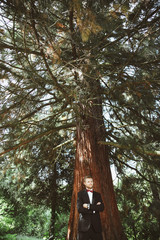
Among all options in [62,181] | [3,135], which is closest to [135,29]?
[3,135]

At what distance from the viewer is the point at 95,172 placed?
A: 334cm

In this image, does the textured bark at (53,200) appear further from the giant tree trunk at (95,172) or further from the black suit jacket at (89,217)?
the black suit jacket at (89,217)

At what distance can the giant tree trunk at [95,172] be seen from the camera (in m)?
2.94

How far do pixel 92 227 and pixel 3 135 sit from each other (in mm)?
2433

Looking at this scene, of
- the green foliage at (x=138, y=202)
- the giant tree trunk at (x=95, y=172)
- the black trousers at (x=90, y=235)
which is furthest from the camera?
the green foliage at (x=138, y=202)

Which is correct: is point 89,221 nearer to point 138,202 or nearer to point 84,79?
point 84,79

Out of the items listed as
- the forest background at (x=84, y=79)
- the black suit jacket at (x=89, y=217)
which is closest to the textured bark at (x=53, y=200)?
the forest background at (x=84, y=79)

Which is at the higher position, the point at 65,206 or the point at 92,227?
the point at 65,206

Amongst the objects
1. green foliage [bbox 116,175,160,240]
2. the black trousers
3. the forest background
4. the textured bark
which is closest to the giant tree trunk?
the forest background

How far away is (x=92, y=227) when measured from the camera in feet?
8.03

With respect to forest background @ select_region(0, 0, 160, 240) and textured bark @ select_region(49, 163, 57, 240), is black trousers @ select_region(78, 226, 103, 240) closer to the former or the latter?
forest background @ select_region(0, 0, 160, 240)

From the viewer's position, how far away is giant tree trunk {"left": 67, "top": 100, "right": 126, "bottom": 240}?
9.64 feet

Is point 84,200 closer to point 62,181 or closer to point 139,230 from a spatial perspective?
point 62,181

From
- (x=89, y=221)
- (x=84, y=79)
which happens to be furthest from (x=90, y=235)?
(x=84, y=79)
